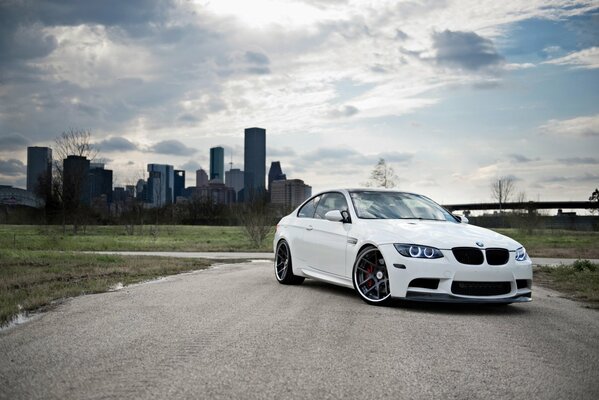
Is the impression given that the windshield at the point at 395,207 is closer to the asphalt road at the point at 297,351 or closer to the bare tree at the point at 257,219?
the asphalt road at the point at 297,351

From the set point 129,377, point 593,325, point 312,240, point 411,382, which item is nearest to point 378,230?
point 312,240

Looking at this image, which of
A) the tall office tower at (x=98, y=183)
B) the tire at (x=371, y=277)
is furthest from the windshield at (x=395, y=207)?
the tall office tower at (x=98, y=183)

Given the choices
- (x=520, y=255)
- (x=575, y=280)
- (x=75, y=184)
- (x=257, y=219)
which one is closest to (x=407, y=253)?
(x=520, y=255)

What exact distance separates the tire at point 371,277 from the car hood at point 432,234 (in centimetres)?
27

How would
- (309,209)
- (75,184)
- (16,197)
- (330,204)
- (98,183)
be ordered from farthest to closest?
1. (16,197)
2. (98,183)
3. (75,184)
4. (309,209)
5. (330,204)

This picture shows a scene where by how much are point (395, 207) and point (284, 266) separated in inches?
97.9

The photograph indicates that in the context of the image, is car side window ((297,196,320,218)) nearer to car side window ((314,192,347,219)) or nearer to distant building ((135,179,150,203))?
car side window ((314,192,347,219))

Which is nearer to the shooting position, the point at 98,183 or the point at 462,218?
the point at 462,218

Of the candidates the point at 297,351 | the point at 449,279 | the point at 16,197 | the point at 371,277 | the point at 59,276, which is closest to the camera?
the point at 297,351

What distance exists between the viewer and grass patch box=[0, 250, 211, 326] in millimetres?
8633

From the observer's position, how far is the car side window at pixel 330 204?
9750mm

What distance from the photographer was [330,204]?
10062mm

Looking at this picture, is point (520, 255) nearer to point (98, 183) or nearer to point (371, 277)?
point (371, 277)

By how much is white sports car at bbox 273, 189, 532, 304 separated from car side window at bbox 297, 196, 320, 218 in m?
0.34
